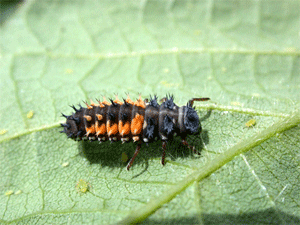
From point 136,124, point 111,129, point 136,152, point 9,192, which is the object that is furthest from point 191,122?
point 9,192

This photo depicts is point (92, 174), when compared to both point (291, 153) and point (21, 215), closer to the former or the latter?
point (21, 215)

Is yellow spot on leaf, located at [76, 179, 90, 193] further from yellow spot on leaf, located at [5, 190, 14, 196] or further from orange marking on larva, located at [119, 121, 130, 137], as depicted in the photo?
yellow spot on leaf, located at [5, 190, 14, 196]

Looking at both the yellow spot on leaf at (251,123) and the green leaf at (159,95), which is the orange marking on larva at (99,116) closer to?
the green leaf at (159,95)

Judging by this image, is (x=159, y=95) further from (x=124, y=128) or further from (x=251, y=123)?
(x=251, y=123)

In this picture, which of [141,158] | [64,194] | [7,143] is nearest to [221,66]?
[141,158]

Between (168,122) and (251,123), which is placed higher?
(168,122)

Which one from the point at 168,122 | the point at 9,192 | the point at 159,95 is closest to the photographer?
the point at 168,122

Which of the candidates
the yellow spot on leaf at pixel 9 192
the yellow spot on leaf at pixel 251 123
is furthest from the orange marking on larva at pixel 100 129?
the yellow spot on leaf at pixel 251 123
